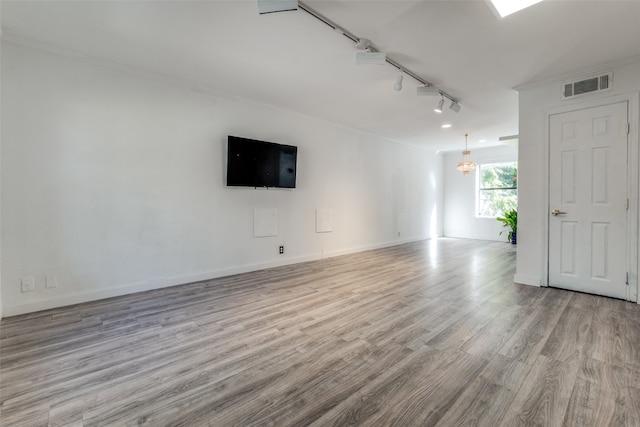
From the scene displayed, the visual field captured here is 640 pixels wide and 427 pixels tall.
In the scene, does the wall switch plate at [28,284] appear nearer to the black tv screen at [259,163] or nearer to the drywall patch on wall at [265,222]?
the black tv screen at [259,163]

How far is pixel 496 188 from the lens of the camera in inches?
324

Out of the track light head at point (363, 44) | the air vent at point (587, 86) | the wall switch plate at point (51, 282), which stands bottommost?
the wall switch plate at point (51, 282)

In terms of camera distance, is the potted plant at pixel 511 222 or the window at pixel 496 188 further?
the window at pixel 496 188

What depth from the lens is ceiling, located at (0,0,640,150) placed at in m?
2.31

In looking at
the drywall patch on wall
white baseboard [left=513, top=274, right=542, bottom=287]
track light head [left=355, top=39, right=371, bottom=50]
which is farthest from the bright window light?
the drywall patch on wall

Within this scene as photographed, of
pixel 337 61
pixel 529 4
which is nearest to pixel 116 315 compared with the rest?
pixel 337 61

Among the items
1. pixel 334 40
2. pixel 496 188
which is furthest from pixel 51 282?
pixel 496 188

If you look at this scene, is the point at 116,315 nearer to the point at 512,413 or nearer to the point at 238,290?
the point at 238,290

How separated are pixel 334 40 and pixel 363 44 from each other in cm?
28

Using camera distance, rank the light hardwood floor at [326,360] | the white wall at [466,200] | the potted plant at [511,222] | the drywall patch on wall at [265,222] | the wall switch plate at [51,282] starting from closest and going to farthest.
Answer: the light hardwood floor at [326,360] < the wall switch plate at [51,282] < the drywall patch on wall at [265,222] < the potted plant at [511,222] < the white wall at [466,200]

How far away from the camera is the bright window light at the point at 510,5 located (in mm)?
2207

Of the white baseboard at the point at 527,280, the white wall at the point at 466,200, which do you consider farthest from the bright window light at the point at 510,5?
the white wall at the point at 466,200

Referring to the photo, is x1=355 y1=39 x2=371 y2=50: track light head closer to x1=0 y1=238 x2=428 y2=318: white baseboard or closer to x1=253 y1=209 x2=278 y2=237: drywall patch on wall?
x1=253 y1=209 x2=278 y2=237: drywall patch on wall

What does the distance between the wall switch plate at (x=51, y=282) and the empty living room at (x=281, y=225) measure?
0.03m
